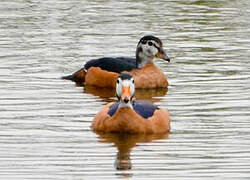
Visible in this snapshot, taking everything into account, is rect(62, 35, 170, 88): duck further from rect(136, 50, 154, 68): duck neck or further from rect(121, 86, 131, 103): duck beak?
rect(121, 86, 131, 103): duck beak

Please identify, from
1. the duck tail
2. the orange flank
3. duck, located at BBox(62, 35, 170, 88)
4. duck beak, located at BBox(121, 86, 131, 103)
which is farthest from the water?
duck beak, located at BBox(121, 86, 131, 103)

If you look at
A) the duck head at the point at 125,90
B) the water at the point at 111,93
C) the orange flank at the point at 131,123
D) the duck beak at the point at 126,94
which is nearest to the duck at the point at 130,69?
the water at the point at 111,93

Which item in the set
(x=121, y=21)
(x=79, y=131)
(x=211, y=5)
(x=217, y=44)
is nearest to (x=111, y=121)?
(x=79, y=131)

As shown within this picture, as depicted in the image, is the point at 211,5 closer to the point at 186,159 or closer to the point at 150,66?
the point at 150,66

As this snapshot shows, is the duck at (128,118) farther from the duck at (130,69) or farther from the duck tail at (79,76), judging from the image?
the duck tail at (79,76)

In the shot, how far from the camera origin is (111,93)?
20641mm

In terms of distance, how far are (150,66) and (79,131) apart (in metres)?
5.58

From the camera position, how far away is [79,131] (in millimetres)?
16094

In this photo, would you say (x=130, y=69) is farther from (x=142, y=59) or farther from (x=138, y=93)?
(x=138, y=93)

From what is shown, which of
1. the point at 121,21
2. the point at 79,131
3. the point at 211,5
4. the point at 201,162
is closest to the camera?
the point at 201,162

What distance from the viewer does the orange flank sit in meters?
16.0

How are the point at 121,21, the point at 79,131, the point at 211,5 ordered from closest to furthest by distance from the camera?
the point at 79,131, the point at 121,21, the point at 211,5

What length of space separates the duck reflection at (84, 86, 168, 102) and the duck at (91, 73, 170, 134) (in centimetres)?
322

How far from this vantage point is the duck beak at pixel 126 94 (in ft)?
52.0
